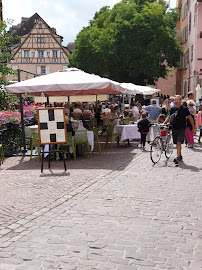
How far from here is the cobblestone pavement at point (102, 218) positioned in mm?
4551

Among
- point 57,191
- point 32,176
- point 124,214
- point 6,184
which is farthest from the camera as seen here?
point 32,176

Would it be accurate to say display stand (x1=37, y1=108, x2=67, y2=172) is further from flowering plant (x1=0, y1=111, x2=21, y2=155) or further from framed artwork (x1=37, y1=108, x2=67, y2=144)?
flowering plant (x1=0, y1=111, x2=21, y2=155)

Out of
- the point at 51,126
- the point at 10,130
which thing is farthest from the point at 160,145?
the point at 10,130

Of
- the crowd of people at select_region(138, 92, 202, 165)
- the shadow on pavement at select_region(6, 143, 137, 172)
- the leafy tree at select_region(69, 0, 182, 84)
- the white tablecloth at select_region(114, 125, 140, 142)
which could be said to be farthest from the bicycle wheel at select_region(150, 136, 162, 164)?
the leafy tree at select_region(69, 0, 182, 84)

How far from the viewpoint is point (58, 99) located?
21422 mm

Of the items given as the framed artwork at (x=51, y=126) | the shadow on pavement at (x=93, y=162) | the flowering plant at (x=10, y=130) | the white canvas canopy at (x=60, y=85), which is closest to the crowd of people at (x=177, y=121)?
the shadow on pavement at (x=93, y=162)

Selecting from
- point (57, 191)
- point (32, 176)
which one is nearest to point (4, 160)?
point (32, 176)

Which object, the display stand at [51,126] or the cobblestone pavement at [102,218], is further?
the display stand at [51,126]

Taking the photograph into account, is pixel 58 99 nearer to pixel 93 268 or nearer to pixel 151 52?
pixel 93 268

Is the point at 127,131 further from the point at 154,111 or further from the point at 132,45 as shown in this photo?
the point at 132,45

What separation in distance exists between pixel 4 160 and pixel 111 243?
8.07 meters

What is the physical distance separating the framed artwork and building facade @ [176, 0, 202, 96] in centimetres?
2647

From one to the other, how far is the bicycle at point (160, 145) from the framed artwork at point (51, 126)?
238 cm

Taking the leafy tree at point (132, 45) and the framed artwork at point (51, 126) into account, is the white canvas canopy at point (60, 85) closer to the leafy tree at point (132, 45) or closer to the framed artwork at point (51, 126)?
the framed artwork at point (51, 126)
